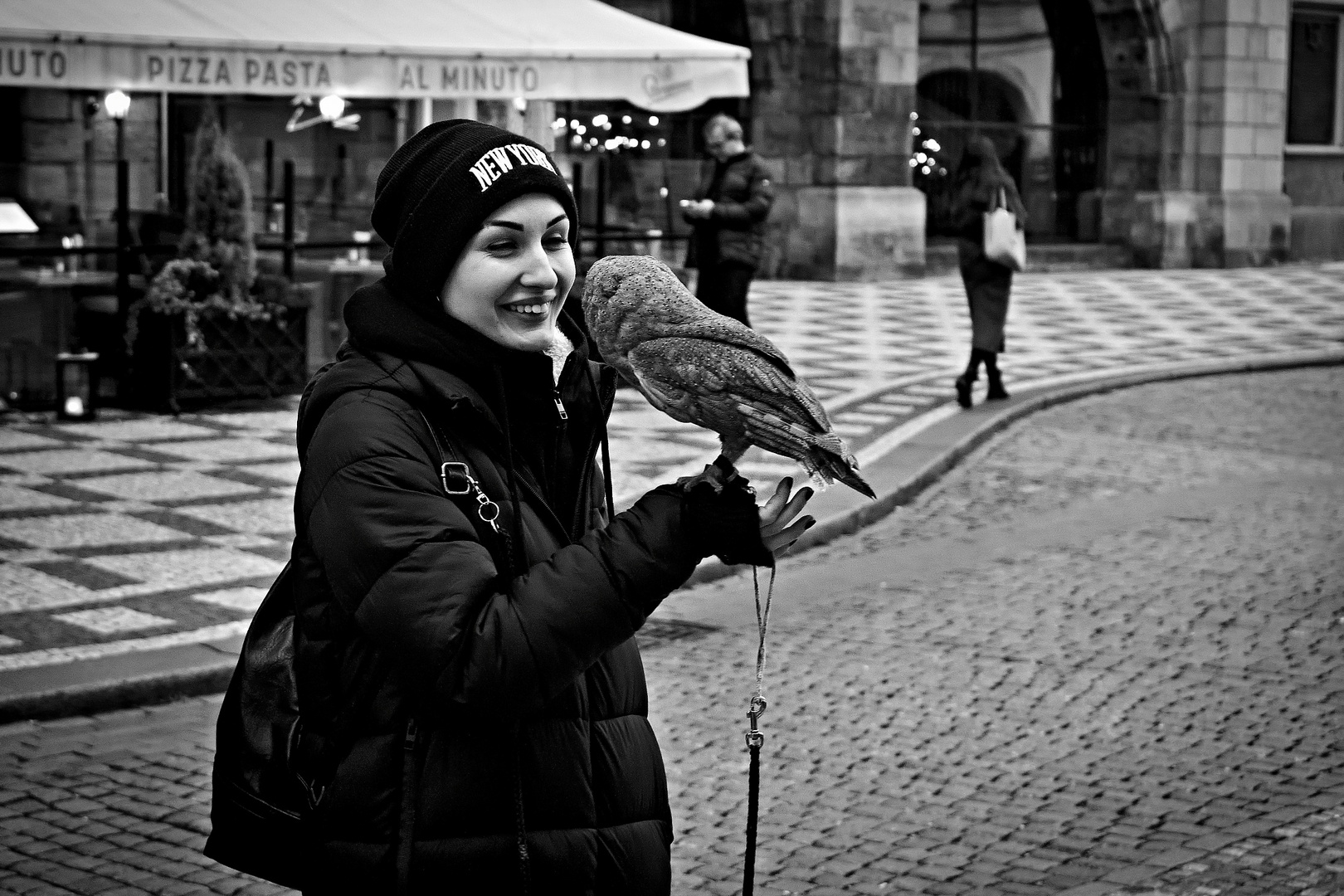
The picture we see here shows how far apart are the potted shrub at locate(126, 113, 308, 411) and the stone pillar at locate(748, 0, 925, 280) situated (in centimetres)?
1170

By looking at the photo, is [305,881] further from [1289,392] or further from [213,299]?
[1289,392]

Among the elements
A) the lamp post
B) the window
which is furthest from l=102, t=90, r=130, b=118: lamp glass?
the window

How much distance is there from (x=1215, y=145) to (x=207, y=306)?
60.2 feet

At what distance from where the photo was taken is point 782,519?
7.29 ft

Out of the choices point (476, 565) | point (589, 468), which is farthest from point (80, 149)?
point (476, 565)

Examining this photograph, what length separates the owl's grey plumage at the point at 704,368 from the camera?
2236 millimetres

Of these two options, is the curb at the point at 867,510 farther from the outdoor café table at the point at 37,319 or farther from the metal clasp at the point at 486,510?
the outdoor café table at the point at 37,319

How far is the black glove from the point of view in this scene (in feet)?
7.17

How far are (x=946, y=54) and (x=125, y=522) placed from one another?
1914 centimetres

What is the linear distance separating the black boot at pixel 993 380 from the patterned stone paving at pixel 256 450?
0.36 meters

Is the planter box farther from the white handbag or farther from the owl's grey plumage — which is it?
the owl's grey plumage

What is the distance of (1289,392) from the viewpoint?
1439cm

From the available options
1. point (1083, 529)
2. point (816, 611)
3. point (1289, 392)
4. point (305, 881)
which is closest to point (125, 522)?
point (816, 611)

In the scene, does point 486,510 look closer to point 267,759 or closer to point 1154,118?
point 267,759
